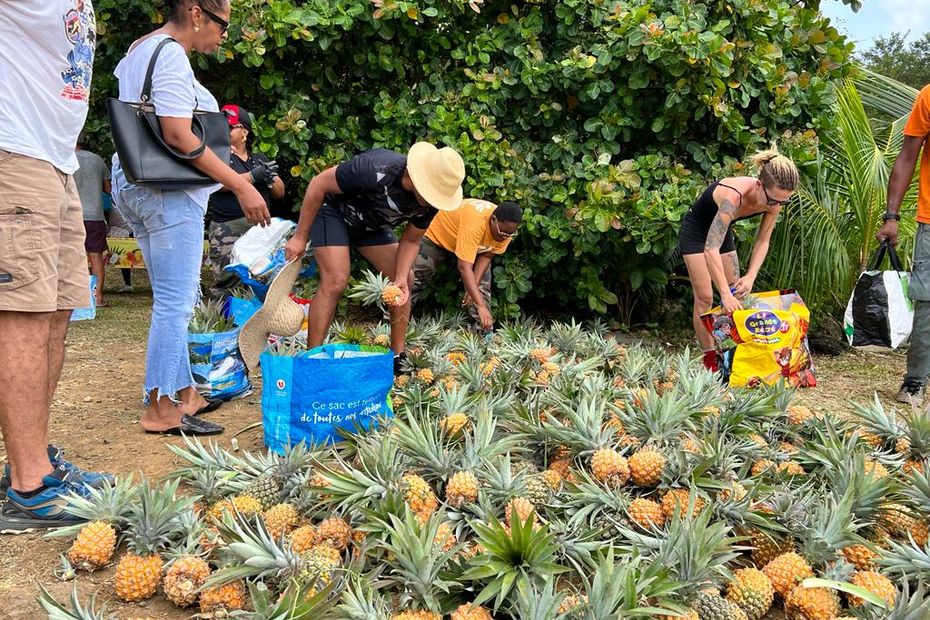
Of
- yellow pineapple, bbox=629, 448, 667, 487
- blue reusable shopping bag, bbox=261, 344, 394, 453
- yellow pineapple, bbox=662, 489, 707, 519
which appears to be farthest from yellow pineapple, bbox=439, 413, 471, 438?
yellow pineapple, bbox=662, 489, 707, 519

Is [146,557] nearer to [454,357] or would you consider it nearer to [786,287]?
[454,357]

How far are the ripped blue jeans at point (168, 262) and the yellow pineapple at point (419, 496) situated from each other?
1.73m

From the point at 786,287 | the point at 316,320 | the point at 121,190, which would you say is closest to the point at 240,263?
the point at 316,320

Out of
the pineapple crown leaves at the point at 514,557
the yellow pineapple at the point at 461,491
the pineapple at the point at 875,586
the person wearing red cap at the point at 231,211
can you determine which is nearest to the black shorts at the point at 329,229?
the person wearing red cap at the point at 231,211

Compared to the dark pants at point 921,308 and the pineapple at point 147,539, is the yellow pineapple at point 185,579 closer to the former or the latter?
the pineapple at point 147,539

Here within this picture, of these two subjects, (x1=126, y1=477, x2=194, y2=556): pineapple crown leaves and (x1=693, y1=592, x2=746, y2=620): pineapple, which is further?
(x1=126, y1=477, x2=194, y2=556): pineapple crown leaves

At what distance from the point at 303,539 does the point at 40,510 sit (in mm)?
1087

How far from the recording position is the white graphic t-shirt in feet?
8.59

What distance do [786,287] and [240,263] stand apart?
194 inches

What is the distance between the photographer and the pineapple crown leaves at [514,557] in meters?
2.20

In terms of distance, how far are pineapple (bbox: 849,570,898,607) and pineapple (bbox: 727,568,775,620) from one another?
26 centimetres

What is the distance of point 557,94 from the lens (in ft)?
22.3

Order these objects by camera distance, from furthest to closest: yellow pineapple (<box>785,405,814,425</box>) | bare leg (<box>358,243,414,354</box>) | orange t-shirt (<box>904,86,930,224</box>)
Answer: orange t-shirt (<box>904,86,930,224</box>)
bare leg (<box>358,243,414,354</box>)
yellow pineapple (<box>785,405,814,425</box>)

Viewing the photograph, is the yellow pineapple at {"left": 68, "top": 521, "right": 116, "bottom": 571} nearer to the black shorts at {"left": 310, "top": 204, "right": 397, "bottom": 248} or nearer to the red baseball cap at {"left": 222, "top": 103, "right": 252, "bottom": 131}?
the black shorts at {"left": 310, "top": 204, "right": 397, "bottom": 248}
